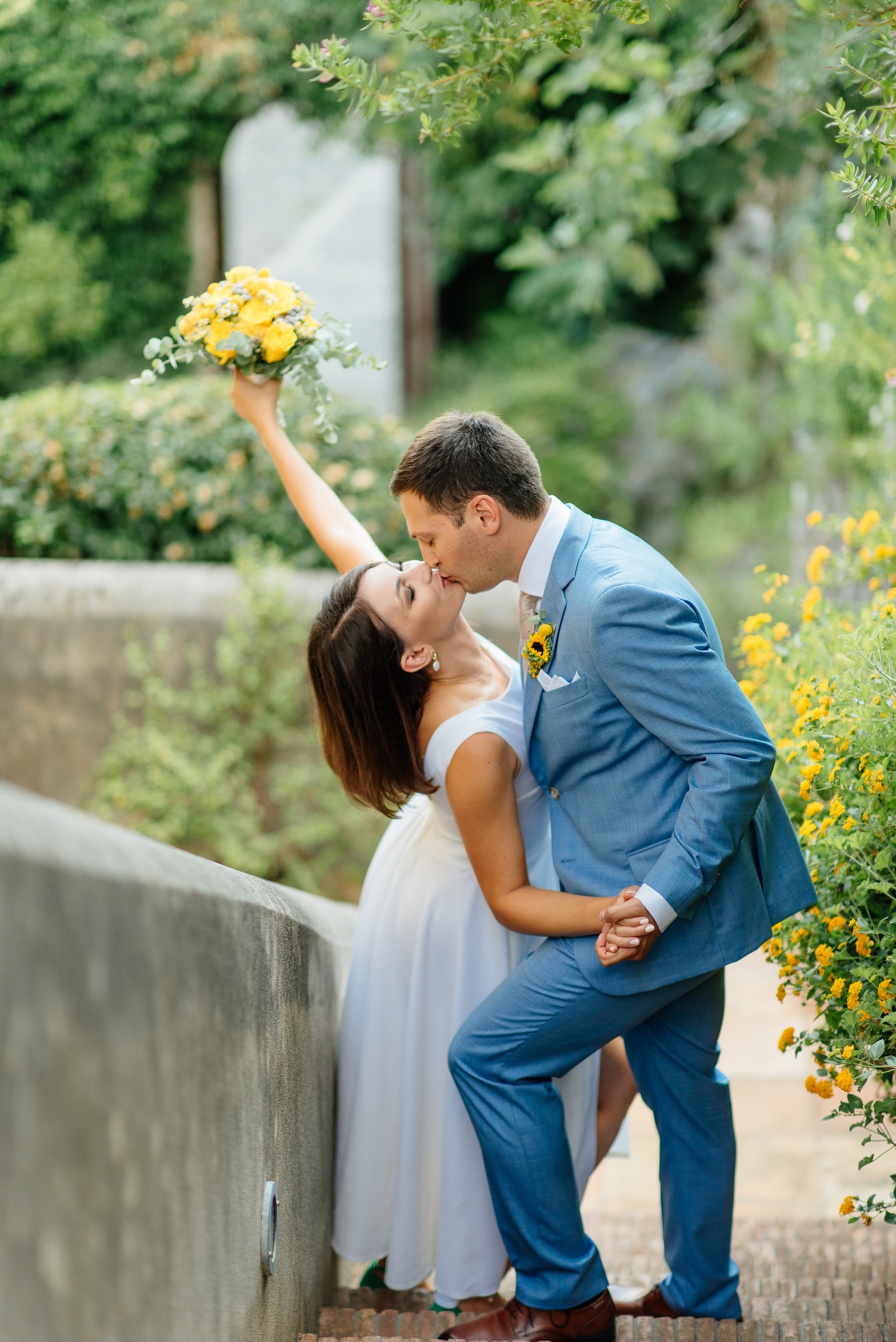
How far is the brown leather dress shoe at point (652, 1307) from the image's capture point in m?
2.42

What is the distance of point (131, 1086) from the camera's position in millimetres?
1139

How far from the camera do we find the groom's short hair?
2141 millimetres

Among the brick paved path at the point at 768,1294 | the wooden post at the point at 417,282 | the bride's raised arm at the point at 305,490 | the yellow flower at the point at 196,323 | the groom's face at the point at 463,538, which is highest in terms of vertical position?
the wooden post at the point at 417,282

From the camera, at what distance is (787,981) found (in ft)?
7.43

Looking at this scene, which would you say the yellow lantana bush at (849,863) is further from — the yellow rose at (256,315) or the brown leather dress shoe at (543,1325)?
the yellow rose at (256,315)

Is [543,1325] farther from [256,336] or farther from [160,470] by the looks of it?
[160,470]

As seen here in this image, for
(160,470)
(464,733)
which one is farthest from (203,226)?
(464,733)

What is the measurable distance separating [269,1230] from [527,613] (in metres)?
1.09


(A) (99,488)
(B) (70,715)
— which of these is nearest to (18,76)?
(A) (99,488)

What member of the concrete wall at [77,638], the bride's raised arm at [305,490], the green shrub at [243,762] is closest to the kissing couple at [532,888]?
the bride's raised arm at [305,490]

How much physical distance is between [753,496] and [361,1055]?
25.5ft

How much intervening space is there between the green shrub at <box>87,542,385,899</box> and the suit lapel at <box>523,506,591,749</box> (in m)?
2.54

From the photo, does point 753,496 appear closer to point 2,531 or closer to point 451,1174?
point 2,531

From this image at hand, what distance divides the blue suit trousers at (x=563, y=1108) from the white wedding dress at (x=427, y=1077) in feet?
0.59
